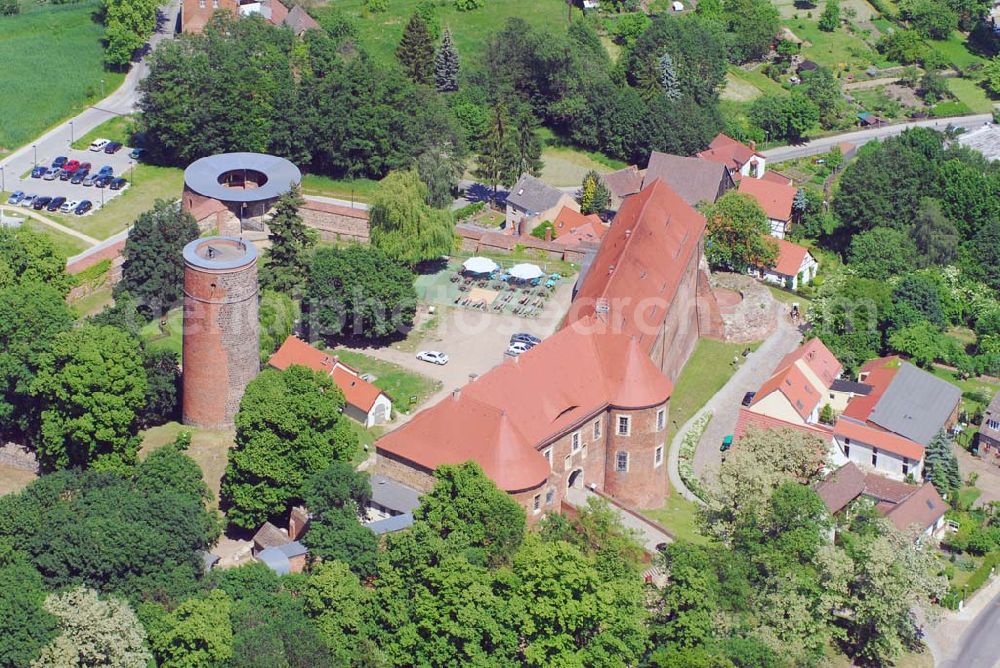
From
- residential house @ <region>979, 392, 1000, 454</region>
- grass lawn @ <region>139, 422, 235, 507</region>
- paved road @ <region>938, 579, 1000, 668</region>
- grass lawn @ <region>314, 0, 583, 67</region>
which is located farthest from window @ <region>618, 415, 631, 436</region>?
grass lawn @ <region>314, 0, 583, 67</region>

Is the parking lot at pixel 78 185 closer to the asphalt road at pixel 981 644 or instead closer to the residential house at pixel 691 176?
the residential house at pixel 691 176

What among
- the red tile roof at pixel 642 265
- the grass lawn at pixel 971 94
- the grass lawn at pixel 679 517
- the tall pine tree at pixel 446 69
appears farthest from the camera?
the grass lawn at pixel 971 94

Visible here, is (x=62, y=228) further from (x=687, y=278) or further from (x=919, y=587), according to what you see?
(x=919, y=587)

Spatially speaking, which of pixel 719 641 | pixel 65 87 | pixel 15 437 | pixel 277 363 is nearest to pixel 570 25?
pixel 65 87

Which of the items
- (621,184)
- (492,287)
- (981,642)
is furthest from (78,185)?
(981,642)

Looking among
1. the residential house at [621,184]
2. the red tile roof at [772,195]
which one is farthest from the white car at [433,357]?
the red tile roof at [772,195]

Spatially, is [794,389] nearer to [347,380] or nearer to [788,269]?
[788,269]
